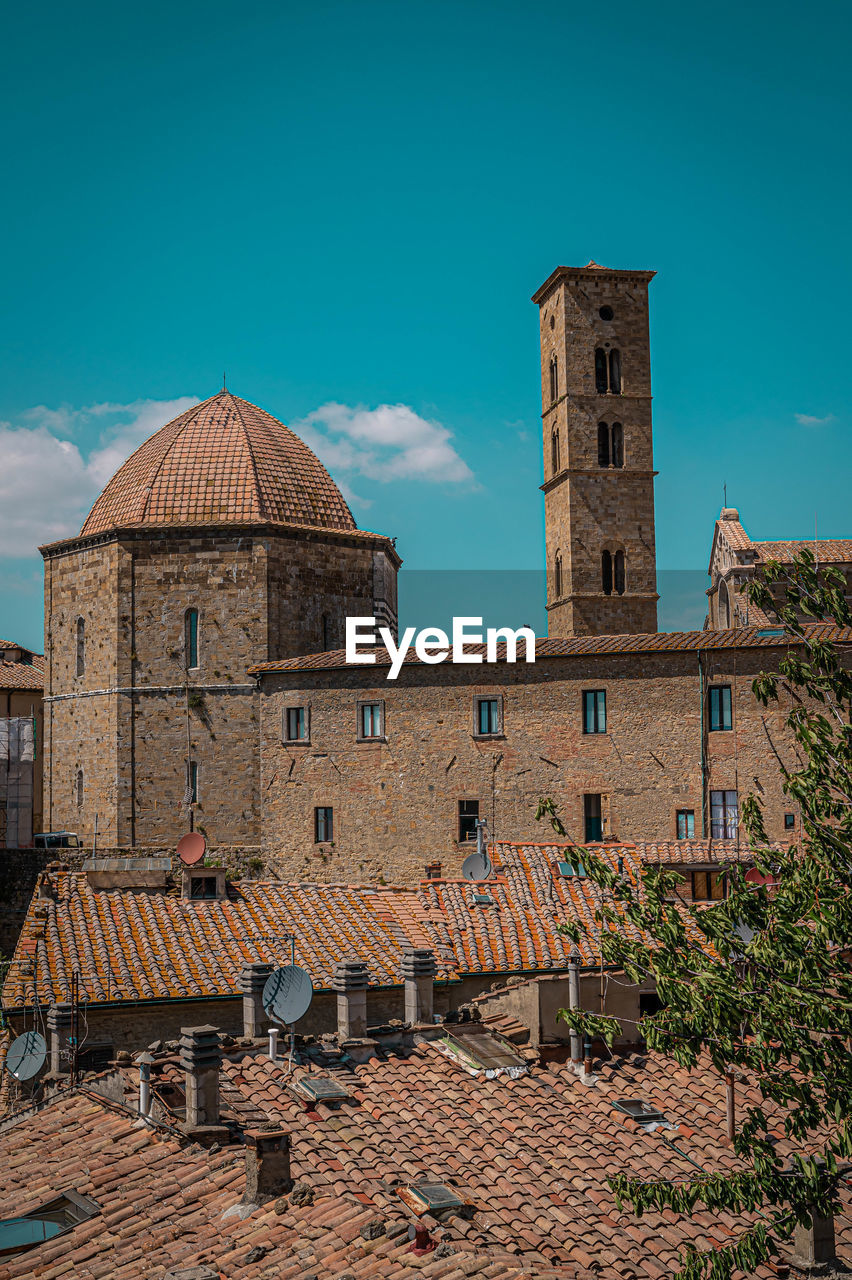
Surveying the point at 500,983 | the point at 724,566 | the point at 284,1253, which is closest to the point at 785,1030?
the point at 284,1253

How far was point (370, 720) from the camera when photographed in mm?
34062

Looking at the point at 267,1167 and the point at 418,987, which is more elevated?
the point at 418,987

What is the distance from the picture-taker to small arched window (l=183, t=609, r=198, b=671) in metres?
37.0

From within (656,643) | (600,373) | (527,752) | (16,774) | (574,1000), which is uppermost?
(600,373)

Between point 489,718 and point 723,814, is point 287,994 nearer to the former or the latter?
point 489,718

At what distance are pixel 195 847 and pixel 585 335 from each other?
1031 inches

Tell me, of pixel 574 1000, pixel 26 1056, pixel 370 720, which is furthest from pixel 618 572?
pixel 26 1056

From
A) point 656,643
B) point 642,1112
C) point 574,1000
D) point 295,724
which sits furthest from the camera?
Result: point 295,724

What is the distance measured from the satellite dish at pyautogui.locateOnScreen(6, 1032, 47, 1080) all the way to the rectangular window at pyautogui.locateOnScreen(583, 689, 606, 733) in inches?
683

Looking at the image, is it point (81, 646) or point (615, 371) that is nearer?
point (81, 646)

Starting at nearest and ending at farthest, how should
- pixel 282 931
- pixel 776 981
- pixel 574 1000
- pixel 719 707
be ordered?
1. pixel 776 981
2. pixel 574 1000
3. pixel 282 931
4. pixel 719 707

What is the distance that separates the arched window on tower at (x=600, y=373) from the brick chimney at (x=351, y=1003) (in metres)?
→ 31.0

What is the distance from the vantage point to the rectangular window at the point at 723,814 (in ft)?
104

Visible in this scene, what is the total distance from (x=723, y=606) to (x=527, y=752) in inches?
572
